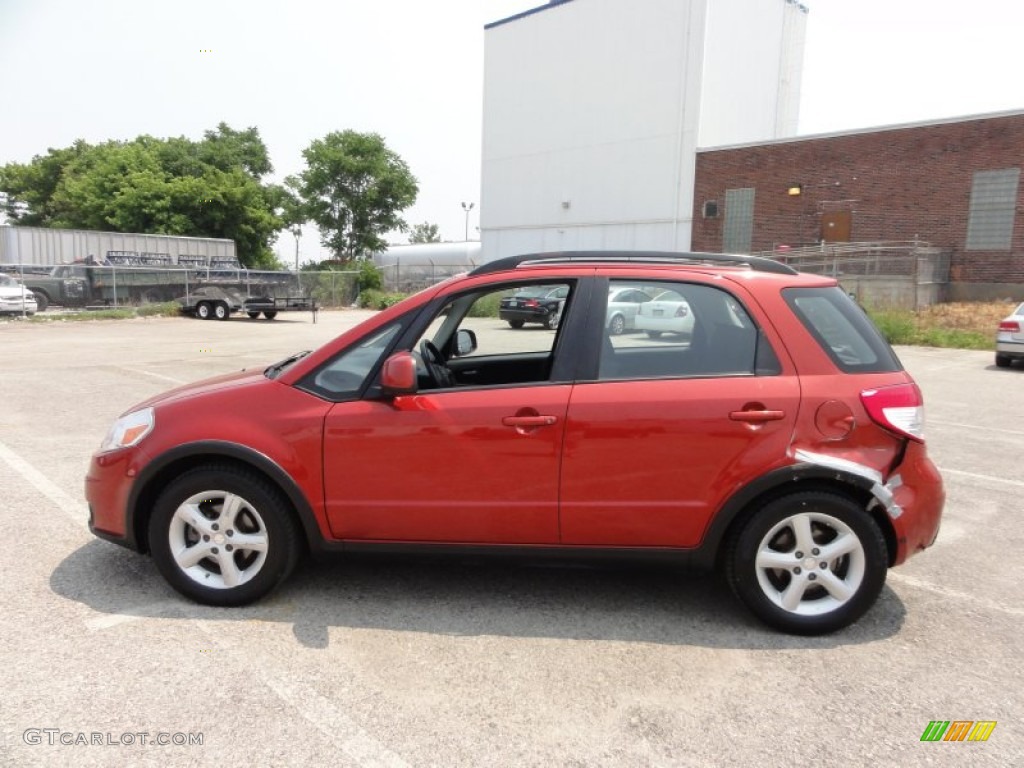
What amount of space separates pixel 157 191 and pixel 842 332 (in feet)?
149

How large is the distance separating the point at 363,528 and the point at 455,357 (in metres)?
1.51

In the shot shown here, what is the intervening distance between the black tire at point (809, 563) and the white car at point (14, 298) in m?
25.5

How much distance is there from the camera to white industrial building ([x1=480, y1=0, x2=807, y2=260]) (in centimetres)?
3325

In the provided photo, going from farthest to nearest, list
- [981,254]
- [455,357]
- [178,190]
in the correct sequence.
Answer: [178,190] < [981,254] < [455,357]

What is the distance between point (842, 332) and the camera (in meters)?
3.39

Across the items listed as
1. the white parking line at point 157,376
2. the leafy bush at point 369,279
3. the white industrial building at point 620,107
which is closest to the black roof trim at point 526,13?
the white industrial building at point 620,107

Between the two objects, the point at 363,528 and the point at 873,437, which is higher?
the point at 873,437

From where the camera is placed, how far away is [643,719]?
2.68 meters

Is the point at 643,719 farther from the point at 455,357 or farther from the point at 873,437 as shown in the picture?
the point at 455,357

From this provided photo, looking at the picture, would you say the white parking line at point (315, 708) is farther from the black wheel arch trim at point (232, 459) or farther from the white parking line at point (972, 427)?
the white parking line at point (972, 427)

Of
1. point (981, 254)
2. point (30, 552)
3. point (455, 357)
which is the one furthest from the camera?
point (981, 254)

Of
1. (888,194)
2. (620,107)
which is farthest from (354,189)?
(888,194)

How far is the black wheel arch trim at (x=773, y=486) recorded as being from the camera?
10.3 feet

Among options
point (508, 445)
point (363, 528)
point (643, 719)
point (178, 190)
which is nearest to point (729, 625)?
point (643, 719)
